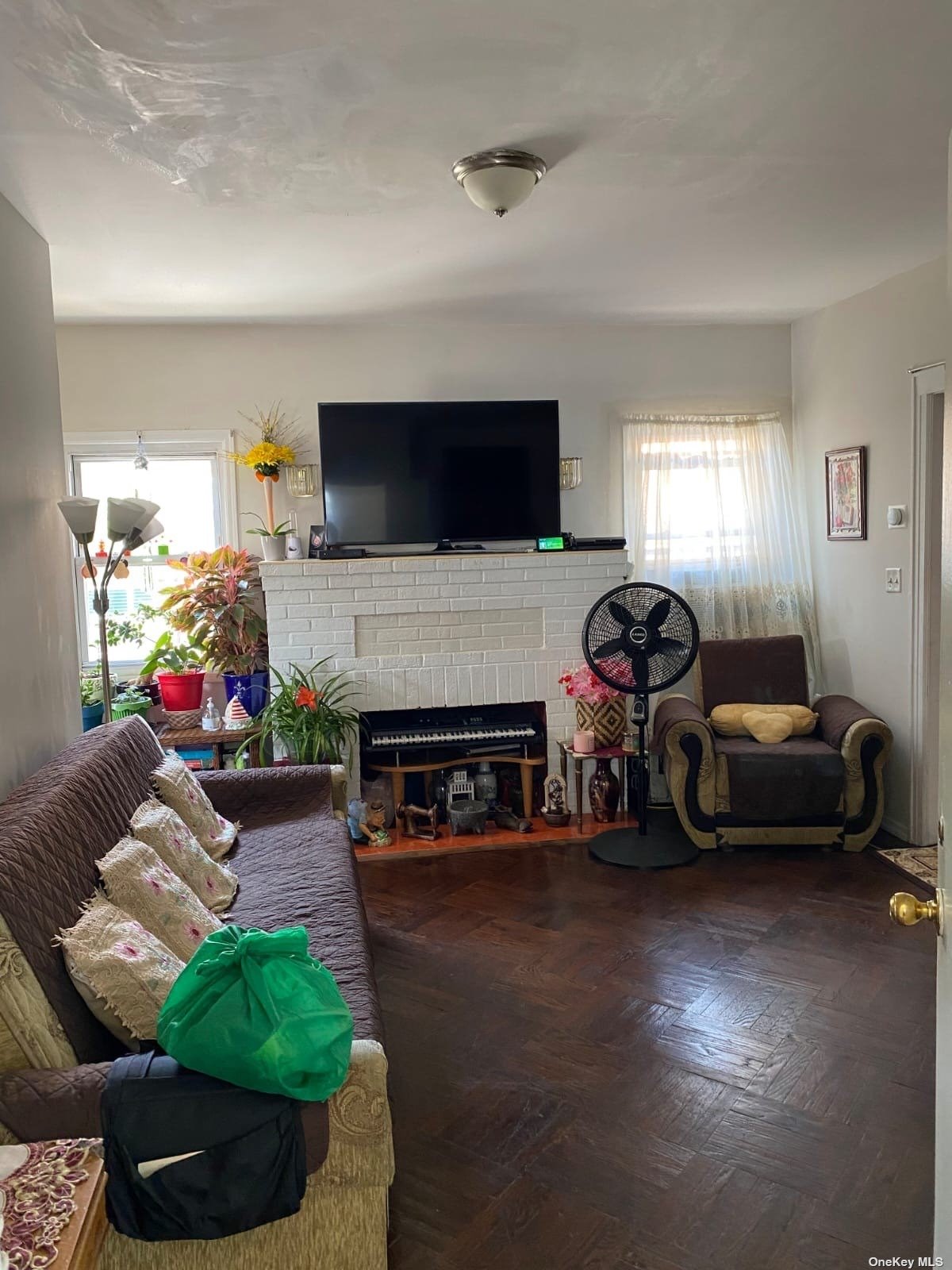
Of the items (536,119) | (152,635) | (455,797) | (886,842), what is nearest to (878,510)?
(886,842)

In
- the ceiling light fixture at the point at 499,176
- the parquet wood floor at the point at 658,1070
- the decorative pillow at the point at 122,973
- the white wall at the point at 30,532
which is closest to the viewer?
the decorative pillow at the point at 122,973

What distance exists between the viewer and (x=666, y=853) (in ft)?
13.8

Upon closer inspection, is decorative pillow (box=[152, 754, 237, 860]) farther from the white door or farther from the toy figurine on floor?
the white door

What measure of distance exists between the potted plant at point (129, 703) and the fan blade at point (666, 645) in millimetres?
A: 2343

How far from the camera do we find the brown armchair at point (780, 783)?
4.18 metres

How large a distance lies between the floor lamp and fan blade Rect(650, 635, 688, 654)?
6.76ft

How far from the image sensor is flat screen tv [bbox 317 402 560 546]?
465 centimetres

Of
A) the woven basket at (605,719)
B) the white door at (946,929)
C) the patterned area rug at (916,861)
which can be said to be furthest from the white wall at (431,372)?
the white door at (946,929)

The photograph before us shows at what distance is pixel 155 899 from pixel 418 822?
2522 mm

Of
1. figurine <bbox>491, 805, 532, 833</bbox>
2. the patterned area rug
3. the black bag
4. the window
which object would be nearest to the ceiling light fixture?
the black bag

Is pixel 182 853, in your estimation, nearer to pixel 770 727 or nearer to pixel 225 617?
pixel 225 617

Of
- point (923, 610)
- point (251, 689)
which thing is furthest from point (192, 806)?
point (923, 610)

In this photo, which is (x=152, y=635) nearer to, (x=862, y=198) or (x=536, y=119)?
(x=536, y=119)

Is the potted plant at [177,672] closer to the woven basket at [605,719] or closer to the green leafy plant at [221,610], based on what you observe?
the green leafy plant at [221,610]
